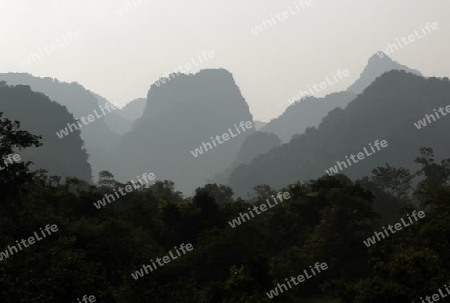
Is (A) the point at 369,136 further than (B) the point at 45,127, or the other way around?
(A) the point at 369,136

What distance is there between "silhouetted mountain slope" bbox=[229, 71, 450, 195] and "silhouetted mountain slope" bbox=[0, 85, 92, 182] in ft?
207

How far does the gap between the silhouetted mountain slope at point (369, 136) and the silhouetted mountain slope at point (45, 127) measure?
63124 millimetres

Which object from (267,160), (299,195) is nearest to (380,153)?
(267,160)

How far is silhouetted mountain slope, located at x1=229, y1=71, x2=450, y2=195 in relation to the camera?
13088 cm

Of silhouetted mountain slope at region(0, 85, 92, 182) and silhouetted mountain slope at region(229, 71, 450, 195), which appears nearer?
silhouetted mountain slope at region(0, 85, 92, 182)

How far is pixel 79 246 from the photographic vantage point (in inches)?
899

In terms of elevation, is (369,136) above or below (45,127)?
below

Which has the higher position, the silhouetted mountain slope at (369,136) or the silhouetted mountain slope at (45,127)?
the silhouetted mountain slope at (45,127)

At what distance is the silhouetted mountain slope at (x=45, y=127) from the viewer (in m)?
97.9

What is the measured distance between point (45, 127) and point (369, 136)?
104505mm

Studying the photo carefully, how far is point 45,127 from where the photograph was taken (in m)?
111

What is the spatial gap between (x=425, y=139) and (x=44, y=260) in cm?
13634

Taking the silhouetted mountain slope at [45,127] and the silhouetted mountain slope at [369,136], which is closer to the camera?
the silhouetted mountain slope at [45,127]

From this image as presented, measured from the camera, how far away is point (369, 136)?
14088 cm
